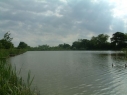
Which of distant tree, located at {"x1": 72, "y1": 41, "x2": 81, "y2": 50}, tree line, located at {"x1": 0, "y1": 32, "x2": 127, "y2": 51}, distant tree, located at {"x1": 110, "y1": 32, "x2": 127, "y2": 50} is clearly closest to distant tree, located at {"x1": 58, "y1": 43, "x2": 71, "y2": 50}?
tree line, located at {"x1": 0, "y1": 32, "x2": 127, "y2": 51}

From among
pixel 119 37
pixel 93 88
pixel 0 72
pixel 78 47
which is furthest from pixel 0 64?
pixel 78 47

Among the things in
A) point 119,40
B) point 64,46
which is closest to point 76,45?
point 64,46

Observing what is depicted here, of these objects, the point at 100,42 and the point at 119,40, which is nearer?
the point at 119,40

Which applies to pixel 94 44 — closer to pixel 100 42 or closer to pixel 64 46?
pixel 100 42

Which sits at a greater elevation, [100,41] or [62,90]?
[100,41]

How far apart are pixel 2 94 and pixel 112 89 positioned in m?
6.68

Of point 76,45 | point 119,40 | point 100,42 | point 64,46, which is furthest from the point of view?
point 64,46

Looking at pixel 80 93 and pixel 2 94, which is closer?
pixel 2 94

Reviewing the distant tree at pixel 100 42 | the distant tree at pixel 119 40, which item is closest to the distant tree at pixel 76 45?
the distant tree at pixel 100 42

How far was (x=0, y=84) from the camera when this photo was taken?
6457mm

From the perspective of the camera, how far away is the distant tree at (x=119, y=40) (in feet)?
268

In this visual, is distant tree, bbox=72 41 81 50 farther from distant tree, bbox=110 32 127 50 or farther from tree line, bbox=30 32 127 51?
distant tree, bbox=110 32 127 50

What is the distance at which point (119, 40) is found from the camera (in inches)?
3263

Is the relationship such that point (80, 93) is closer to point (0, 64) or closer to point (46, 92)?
point (46, 92)
